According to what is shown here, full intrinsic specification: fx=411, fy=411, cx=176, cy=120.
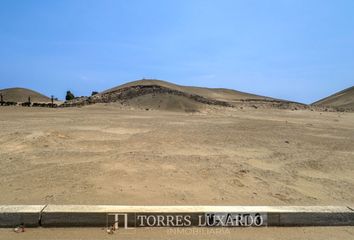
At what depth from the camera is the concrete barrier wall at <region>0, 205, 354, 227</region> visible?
4.91m

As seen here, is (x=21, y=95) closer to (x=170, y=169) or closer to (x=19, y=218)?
(x=170, y=169)

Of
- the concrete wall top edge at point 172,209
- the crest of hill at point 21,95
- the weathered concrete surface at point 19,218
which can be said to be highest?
the crest of hill at point 21,95

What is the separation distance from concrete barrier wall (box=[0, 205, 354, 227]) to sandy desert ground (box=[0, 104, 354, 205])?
54cm

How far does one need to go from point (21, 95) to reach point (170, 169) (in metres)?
43.1

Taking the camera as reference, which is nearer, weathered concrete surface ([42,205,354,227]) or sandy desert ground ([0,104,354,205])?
weathered concrete surface ([42,205,354,227])

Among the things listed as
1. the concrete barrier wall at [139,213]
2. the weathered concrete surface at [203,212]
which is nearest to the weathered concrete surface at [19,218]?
the concrete barrier wall at [139,213]

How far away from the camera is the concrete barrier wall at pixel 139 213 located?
491cm

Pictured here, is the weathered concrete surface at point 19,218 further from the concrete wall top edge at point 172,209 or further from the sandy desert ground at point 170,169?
the sandy desert ground at point 170,169

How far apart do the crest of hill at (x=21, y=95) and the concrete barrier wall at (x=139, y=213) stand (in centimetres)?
4074

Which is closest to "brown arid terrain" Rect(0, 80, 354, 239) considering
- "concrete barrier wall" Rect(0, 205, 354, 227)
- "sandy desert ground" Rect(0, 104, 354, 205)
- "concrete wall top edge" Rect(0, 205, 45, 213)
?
"sandy desert ground" Rect(0, 104, 354, 205)

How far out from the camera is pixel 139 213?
499 centimetres

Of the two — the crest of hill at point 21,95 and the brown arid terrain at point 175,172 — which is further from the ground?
the crest of hill at point 21,95

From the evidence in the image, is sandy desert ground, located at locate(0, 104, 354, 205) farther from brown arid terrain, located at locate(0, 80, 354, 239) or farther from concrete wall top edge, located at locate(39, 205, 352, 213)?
concrete wall top edge, located at locate(39, 205, 352, 213)

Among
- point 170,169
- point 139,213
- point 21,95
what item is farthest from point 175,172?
point 21,95
